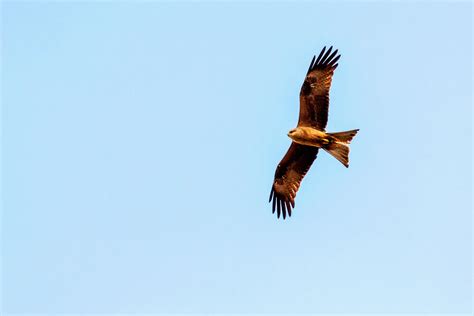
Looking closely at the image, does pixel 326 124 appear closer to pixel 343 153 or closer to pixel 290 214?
pixel 343 153

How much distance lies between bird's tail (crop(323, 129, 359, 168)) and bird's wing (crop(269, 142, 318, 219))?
1145mm

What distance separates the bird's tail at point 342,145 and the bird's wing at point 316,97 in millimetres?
487

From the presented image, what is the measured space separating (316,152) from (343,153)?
1384 mm

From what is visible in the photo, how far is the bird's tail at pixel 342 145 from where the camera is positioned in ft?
49.9

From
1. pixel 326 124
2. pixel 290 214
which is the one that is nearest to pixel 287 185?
pixel 290 214

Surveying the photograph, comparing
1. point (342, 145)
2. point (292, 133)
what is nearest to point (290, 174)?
point (292, 133)

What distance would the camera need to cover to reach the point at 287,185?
17.1m

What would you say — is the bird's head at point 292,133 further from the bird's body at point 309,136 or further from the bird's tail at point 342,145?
the bird's tail at point 342,145

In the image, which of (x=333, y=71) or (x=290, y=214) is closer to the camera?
(x=333, y=71)

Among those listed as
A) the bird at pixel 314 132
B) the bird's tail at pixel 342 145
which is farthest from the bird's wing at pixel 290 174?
the bird's tail at pixel 342 145

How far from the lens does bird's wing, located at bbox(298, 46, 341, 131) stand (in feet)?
51.9

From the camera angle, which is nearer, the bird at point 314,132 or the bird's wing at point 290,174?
the bird at point 314,132

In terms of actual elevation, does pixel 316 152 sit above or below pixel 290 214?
above

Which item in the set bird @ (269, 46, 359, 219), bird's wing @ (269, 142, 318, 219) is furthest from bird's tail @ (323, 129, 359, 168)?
bird's wing @ (269, 142, 318, 219)
